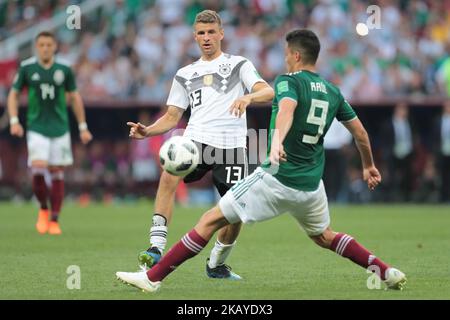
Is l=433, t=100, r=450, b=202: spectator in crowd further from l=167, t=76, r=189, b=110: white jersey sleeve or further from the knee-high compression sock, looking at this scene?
the knee-high compression sock

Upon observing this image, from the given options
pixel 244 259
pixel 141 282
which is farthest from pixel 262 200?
pixel 244 259

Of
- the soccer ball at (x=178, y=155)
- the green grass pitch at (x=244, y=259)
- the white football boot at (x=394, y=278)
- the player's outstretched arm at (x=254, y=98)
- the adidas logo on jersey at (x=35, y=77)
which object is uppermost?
the adidas logo on jersey at (x=35, y=77)

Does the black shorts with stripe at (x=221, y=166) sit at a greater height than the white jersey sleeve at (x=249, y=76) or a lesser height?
lesser

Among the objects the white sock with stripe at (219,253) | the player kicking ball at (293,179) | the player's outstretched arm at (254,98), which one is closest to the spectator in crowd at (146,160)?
the white sock with stripe at (219,253)

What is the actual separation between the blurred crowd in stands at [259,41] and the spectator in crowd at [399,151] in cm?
81

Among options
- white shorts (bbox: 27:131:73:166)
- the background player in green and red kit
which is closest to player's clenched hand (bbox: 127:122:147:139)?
the background player in green and red kit

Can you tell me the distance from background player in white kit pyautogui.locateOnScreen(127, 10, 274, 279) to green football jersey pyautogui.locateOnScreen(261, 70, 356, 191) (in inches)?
54.6

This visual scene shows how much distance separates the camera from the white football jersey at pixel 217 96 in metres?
10.1

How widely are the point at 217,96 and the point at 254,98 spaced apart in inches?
44.6

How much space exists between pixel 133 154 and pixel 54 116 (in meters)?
8.88

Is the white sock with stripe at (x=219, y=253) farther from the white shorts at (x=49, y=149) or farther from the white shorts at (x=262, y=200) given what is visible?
the white shorts at (x=49, y=149)
